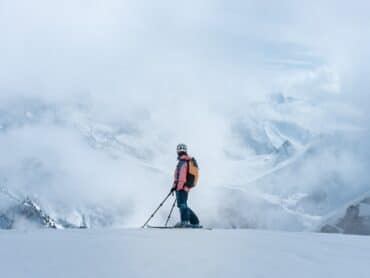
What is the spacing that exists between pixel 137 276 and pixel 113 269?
84 cm

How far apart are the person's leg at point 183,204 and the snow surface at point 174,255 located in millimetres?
3543

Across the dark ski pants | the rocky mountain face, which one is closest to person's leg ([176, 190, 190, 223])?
the dark ski pants

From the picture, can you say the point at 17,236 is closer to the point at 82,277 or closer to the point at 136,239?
the point at 136,239

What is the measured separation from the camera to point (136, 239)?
1872cm

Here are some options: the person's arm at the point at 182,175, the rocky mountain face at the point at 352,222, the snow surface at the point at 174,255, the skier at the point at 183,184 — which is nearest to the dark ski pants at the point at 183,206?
the skier at the point at 183,184

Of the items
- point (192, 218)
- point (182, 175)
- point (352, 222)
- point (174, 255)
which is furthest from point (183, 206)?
point (352, 222)

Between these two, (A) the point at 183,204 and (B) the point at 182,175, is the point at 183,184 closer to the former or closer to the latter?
(B) the point at 182,175

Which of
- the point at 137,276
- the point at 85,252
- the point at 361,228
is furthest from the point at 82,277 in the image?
the point at 361,228

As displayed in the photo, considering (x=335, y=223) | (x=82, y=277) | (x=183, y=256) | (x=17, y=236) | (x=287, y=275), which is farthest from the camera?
(x=335, y=223)

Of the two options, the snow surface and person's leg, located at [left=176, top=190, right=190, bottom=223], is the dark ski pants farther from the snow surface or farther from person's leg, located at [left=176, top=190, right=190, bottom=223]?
the snow surface

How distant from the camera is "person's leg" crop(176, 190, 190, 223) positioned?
80.2 ft

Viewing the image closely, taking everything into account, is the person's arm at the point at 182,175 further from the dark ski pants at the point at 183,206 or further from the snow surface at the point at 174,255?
the snow surface at the point at 174,255

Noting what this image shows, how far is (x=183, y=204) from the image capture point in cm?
2453

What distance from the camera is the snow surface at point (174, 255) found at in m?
13.0
